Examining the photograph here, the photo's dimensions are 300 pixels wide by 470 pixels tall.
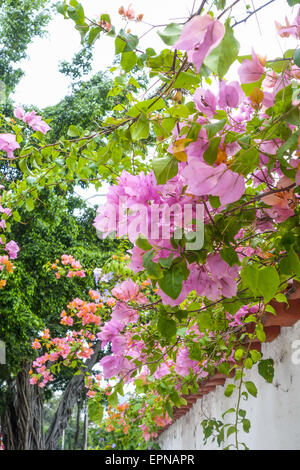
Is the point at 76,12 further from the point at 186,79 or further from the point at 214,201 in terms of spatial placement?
the point at 214,201

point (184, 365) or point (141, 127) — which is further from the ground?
point (141, 127)

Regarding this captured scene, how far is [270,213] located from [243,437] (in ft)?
5.99

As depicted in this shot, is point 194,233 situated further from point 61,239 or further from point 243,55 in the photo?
point 61,239

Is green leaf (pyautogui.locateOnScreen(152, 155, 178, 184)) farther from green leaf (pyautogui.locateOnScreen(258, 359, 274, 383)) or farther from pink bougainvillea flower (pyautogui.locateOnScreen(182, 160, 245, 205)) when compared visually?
green leaf (pyautogui.locateOnScreen(258, 359, 274, 383))

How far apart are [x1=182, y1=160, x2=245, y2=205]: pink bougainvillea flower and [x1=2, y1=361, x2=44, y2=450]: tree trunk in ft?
21.7

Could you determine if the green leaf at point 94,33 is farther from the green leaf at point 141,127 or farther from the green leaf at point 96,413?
the green leaf at point 96,413

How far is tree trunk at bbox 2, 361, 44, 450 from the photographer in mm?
6676

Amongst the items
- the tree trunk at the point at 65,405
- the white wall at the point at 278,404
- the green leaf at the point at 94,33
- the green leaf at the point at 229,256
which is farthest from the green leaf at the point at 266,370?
the tree trunk at the point at 65,405

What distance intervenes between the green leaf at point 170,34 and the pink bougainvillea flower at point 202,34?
59mm

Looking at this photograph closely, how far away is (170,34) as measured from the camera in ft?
1.63

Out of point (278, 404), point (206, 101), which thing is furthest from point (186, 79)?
point (278, 404)

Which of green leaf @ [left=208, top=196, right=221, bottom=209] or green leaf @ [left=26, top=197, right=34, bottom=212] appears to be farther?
green leaf @ [left=26, top=197, right=34, bottom=212]

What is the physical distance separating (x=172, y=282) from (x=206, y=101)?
24 centimetres

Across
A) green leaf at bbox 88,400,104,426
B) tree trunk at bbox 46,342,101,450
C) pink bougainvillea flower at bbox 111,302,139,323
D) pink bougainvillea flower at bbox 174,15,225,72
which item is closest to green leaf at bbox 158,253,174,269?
pink bougainvillea flower at bbox 174,15,225,72
